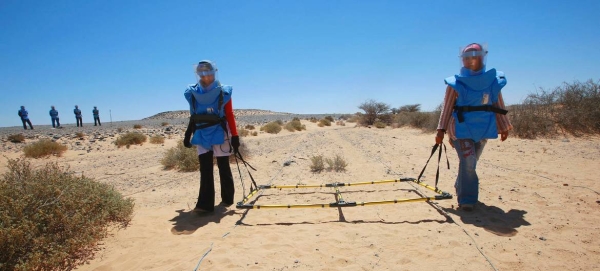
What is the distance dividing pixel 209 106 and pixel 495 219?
3992 mm

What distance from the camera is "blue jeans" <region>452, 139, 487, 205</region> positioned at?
400 cm

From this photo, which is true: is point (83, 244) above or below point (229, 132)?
below

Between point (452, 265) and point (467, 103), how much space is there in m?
2.12

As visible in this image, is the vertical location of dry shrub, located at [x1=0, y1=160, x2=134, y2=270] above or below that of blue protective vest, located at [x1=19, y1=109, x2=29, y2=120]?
below

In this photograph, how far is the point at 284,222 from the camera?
13.4 feet

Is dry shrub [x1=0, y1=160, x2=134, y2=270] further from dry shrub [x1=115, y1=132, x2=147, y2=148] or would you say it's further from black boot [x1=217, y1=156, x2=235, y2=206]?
dry shrub [x1=115, y1=132, x2=147, y2=148]

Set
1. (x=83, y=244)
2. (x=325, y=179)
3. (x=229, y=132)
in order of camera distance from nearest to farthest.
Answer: (x=83, y=244) < (x=229, y=132) < (x=325, y=179)

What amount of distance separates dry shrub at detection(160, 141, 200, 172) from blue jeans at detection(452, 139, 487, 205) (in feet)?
21.6

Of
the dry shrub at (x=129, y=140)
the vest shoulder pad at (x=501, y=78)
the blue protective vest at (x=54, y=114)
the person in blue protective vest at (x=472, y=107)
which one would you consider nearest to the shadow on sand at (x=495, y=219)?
the person in blue protective vest at (x=472, y=107)

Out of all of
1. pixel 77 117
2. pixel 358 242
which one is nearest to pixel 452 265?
pixel 358 242

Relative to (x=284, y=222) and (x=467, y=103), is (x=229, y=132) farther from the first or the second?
(x=467, y=103)

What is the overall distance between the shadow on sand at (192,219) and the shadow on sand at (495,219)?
3137mm

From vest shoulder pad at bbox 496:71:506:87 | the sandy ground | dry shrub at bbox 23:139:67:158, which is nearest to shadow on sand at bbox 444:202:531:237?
the sandy ground

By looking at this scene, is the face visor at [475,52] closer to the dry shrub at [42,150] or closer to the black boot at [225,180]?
the black boot at [225,180]
